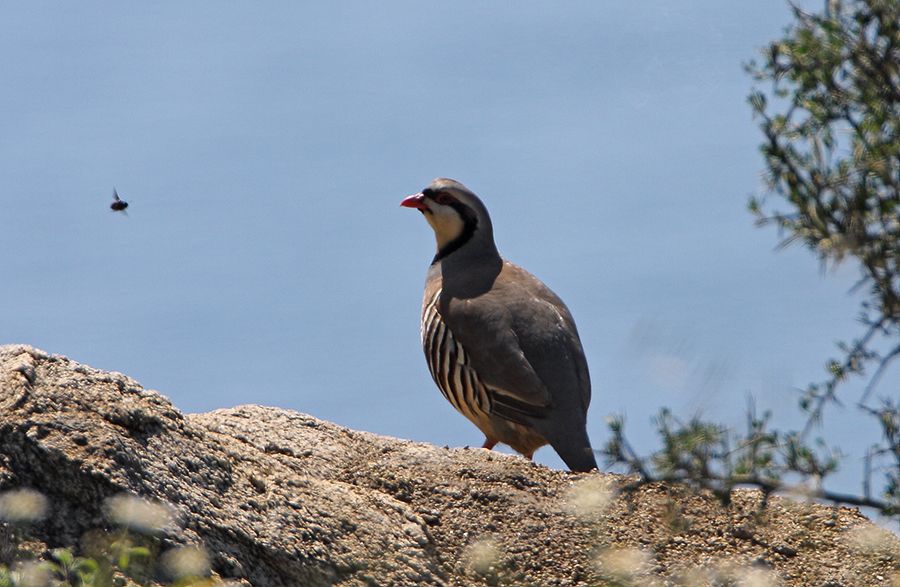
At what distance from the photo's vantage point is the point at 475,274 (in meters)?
9.45

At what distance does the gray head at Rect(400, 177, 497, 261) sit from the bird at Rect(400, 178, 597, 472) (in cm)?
33

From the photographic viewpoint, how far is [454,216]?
401 inches

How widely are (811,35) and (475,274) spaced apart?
18.8ft

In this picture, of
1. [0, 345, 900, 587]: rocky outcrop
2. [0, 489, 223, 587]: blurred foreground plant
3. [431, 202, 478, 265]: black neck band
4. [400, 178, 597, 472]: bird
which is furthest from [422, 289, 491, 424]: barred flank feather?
[0, 489, 223, 587]: blurred foreground plant

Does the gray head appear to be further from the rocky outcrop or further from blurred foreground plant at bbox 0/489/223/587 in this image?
blurred foreground plant at bbox 0/489/223/587

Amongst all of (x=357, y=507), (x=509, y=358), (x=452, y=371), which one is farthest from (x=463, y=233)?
(x=357, y=507)

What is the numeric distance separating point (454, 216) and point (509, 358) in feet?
6.55

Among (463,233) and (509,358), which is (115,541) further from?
(463,233)

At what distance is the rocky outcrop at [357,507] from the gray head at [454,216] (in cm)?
340

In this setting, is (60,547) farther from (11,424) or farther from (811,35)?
(811,35)

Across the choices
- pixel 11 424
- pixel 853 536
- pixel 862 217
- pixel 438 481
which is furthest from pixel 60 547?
pixel 853 536

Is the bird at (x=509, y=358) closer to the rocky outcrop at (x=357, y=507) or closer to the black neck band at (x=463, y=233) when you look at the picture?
the black neck band at (x=463, y=233)

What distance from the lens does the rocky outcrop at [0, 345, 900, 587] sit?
5.08 meters

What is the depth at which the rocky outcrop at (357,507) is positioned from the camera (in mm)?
5082
